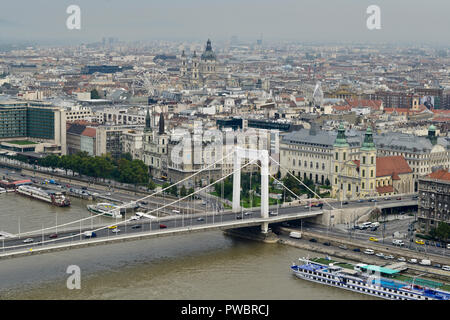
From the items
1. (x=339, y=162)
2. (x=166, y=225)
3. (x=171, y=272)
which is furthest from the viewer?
(x=339, y=162)

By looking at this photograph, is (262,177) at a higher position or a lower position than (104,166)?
higher

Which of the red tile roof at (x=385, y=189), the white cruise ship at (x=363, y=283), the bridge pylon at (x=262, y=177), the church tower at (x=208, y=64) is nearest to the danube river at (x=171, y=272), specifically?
the white cruise ship at (x=363, y=283)

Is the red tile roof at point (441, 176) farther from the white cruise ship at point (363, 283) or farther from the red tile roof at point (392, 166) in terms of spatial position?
the white cruise ship at point (363, 283)

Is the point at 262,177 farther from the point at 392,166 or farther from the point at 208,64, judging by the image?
the point at 208,64

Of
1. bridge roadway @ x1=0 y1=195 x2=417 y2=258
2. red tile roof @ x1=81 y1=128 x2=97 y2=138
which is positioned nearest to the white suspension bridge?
bridge roadway @ x1=0 y1=195 x2=417 y2=258

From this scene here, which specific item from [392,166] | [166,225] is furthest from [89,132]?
[166,225]
